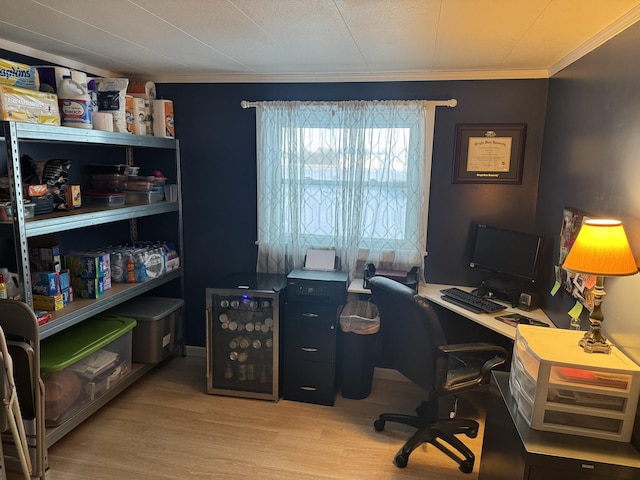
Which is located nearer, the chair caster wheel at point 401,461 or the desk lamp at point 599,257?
the desk lamp at point 599,257

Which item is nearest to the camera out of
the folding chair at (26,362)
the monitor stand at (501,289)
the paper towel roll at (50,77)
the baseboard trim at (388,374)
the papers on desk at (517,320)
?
the folding chair at (26,362)

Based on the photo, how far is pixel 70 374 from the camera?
260 cm

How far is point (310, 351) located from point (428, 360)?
3.12 feet

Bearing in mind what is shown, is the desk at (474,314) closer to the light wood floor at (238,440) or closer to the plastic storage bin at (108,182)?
the light wood floor at (238,440)

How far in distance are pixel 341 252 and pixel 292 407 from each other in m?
1.11

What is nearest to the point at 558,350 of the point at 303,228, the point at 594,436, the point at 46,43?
the point at 594,436

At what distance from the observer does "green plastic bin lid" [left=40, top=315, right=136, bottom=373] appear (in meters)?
2.49

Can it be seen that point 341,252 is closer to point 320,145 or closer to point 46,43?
point 320,145

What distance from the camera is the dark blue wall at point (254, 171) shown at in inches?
122

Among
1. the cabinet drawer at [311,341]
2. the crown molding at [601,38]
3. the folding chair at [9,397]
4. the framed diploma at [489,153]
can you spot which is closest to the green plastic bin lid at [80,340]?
the folding chair at [9,397]

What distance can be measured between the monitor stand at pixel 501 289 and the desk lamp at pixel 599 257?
120 cm

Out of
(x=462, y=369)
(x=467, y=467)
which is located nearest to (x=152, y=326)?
(x=462, y=369)

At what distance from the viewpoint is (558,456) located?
60.4 inches

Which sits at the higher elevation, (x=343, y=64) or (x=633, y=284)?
(x=343, y=64)
